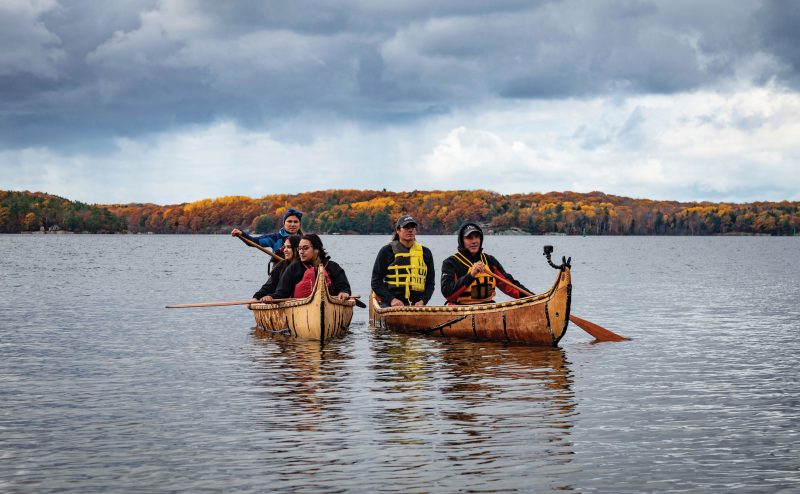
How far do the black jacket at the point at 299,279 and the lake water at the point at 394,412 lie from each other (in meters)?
1.09

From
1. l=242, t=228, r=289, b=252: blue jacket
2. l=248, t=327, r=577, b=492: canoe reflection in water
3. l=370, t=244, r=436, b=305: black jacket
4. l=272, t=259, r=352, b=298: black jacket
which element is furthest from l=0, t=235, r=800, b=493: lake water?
l=242, t=228, r=289, b=252: blue jacket

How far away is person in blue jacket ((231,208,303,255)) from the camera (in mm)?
21609

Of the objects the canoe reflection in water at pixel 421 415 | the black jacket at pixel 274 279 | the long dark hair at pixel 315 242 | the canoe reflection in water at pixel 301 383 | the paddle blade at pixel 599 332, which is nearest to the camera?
the canoe reflection in water at pixel 421 415

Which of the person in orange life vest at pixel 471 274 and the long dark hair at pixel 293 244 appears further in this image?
the long dark hair at pixel 293 244

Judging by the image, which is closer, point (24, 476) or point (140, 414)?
point (24, 476)

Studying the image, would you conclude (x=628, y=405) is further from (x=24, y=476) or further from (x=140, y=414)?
(x=24, y=476)

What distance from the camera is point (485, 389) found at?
1414 cm

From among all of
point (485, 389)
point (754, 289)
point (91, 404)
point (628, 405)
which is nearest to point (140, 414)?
point (91, 404)

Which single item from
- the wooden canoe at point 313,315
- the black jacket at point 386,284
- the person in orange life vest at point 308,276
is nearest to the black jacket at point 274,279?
the wooden canoe at point 313,315

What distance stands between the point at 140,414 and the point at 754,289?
1467 inches

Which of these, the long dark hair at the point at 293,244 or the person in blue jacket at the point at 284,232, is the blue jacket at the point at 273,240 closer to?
the person in blue jacket at the point at 284,232

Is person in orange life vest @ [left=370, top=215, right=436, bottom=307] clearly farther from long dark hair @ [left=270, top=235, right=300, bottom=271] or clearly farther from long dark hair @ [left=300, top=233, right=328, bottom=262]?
long dark hair @ [left=270, top=235, right=300, bottom=271]

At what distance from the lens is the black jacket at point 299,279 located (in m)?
20.4

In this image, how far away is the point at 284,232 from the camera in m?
22.4
